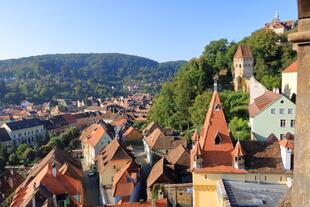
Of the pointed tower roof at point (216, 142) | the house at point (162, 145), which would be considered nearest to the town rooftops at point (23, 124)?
the house at point (162, 145)

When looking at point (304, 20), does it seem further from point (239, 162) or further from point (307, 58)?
point (239, 162)

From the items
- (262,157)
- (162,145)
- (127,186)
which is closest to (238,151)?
(262,157)

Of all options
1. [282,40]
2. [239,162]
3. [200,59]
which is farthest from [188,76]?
[239,162]

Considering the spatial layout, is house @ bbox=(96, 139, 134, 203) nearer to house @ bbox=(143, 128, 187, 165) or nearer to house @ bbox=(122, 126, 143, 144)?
house @ bbox=(143, 128, 187, 165)

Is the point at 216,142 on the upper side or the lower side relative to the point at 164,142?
upper

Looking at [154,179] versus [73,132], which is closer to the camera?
[154,179]

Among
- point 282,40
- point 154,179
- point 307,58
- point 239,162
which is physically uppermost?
point 282,40

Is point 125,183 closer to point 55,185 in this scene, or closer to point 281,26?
point 55,185
